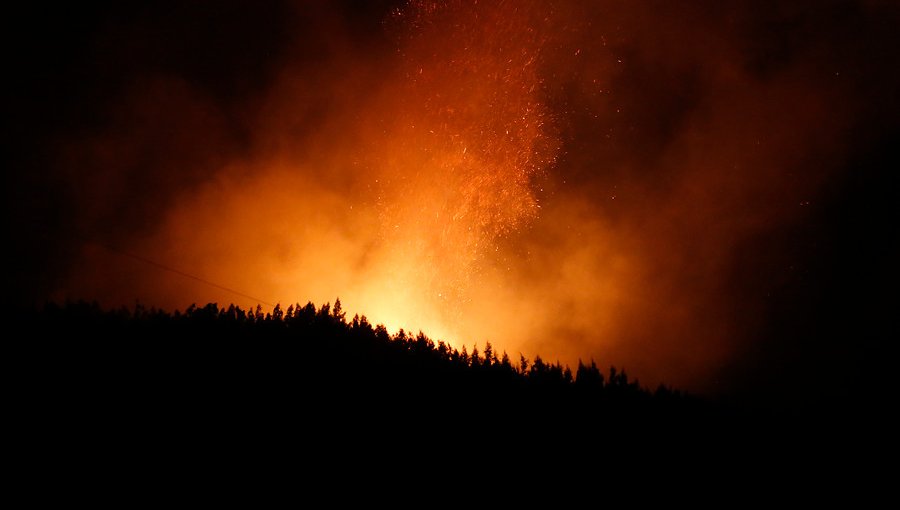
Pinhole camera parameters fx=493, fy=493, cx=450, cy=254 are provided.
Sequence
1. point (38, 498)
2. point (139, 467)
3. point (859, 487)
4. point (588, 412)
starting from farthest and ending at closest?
point (588, 412)
point (859, 487)
point (139, 467)
point (38, 498)

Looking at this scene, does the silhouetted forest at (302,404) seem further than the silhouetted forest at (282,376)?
No

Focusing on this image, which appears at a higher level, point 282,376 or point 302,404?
point 282,376

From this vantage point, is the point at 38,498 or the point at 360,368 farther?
the point at 360,368

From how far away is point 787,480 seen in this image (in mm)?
10273

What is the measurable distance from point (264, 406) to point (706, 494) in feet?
27.4

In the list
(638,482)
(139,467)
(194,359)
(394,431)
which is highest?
(194,359)

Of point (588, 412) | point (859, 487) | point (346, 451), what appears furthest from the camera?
point (588, 412)

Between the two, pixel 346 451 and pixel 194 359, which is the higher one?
pixel 194 359

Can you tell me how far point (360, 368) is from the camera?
428 inches

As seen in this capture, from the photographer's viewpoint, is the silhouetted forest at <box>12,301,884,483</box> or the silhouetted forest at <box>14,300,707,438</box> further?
the silhouetted forest at <box>14,300,707,438</box>

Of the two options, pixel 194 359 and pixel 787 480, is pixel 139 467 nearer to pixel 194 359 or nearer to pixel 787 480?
pixel 194 359

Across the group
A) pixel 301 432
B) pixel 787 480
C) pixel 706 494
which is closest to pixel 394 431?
pixel 301 432

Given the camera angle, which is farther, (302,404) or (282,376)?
(282,376)

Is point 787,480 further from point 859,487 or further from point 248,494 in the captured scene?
point 248,494
